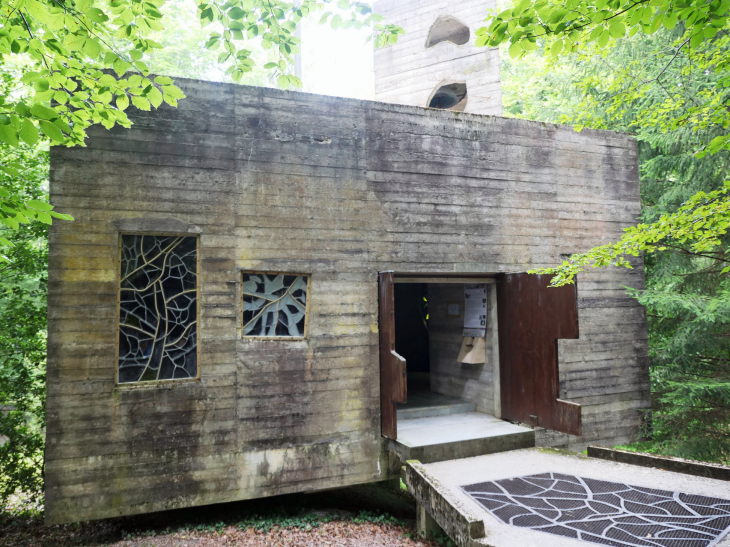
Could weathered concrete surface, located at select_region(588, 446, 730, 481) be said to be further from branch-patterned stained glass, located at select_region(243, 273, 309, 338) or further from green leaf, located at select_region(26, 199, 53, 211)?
green leaf, located at select_region(26, 199, 53, 211)

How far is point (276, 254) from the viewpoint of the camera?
5.62 meters

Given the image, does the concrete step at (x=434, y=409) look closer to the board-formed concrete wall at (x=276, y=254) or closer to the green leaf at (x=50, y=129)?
the board-formed concrete wall at (x=276, y=254)

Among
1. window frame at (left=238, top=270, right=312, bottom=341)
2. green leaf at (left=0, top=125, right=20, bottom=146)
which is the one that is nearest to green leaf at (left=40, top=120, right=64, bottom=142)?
green leaf at (left=0, top=125, right=20, bottom=146)

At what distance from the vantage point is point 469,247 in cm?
643

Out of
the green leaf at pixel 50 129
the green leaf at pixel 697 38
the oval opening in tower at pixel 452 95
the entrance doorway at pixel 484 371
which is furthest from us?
the oval opening in tower at pixel 452 95

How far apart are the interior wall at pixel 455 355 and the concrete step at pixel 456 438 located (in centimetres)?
59

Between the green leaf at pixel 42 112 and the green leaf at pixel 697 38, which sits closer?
the green leaf at pixel 42 112

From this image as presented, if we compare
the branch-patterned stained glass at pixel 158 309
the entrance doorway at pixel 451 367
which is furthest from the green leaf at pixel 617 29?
the branch-patterned stained glass at pixel 158 309

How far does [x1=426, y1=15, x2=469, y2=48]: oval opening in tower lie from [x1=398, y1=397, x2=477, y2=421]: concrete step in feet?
21.0

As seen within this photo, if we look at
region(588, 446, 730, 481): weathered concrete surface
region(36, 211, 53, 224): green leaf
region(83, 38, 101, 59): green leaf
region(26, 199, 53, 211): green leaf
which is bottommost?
region(588, 446, 730, 481): weathered concrete surface

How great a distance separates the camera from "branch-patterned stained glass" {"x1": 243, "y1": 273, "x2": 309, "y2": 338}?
557 cm

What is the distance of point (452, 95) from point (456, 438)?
6.27 m

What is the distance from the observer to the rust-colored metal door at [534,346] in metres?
5.97

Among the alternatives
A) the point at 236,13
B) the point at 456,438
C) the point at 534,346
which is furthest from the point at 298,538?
the point at 236,13
